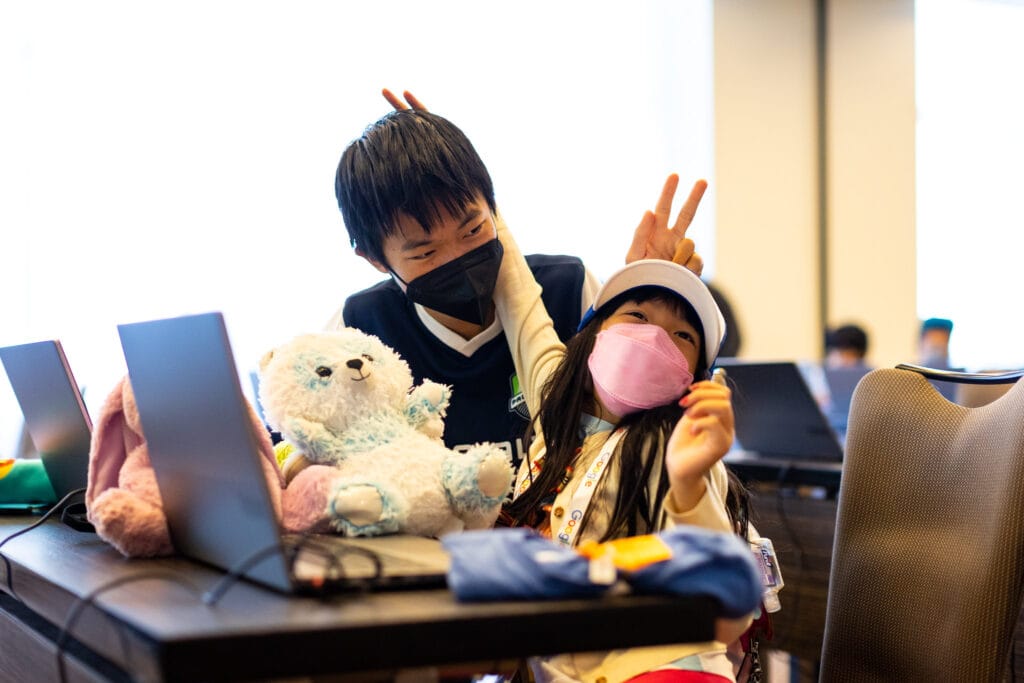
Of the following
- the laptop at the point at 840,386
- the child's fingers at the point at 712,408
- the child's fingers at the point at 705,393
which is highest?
the child's fingers at the point at 705,393

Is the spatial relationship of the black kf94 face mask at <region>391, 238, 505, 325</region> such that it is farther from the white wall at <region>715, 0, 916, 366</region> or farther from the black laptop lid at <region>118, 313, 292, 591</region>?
the white wall at <region>715, 0, 916, 366</region>

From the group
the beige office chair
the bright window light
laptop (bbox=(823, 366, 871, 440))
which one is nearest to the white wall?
the bright window light

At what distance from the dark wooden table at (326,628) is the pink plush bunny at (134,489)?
8 cm

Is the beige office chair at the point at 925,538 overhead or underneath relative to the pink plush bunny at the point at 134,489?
underneath

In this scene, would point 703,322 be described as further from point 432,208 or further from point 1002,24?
point 1002,24

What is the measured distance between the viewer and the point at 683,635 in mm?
655

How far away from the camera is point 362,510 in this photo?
0.84 m

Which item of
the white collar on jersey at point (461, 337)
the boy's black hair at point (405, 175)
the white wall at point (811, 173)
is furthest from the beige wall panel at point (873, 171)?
the boy's black hair at point (405, 175)

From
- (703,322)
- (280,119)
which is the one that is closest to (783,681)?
(703,322)

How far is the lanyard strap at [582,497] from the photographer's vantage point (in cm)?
103

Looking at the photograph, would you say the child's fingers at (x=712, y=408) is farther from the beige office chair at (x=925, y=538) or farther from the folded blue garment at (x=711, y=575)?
the beige office chair at (x=925, y=538)

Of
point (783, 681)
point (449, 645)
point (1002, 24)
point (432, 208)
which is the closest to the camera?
point (449, 645)

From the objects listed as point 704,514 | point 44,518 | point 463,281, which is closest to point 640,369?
point 704,514

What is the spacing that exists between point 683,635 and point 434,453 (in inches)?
14.0
